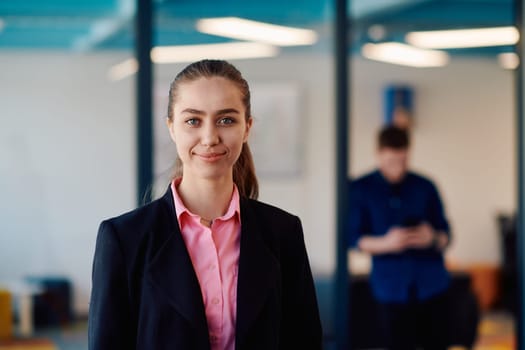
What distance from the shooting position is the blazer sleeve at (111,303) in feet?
5.24

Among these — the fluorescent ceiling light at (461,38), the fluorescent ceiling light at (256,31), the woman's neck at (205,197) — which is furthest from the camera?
the fluorescent ceiling light at (461,38)

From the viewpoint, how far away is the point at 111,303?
5.24 ft

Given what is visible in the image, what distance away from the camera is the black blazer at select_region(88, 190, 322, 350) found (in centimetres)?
158

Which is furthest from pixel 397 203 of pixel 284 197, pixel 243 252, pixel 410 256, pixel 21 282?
pixel 243 252

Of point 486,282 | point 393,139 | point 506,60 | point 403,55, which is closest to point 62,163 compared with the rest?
point 393,139

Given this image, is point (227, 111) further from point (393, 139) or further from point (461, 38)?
point (461, 38)

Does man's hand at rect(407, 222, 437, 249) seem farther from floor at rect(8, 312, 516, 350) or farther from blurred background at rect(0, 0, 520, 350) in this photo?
floor at rect(8, 312, 516, 350)

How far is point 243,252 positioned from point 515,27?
3617 millimetres

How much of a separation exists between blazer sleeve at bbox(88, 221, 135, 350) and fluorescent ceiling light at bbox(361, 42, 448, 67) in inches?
148

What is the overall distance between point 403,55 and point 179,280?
13.3 feet

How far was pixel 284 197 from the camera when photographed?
15.4 feet

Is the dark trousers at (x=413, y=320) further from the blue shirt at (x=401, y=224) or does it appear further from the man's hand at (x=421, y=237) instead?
the man's hand at (x=421, y=237)

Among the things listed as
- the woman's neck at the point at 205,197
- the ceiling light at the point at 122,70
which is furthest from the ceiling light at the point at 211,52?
the woman's neck at the point at 205,197

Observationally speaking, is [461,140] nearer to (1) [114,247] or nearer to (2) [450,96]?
(2) [450,96]
